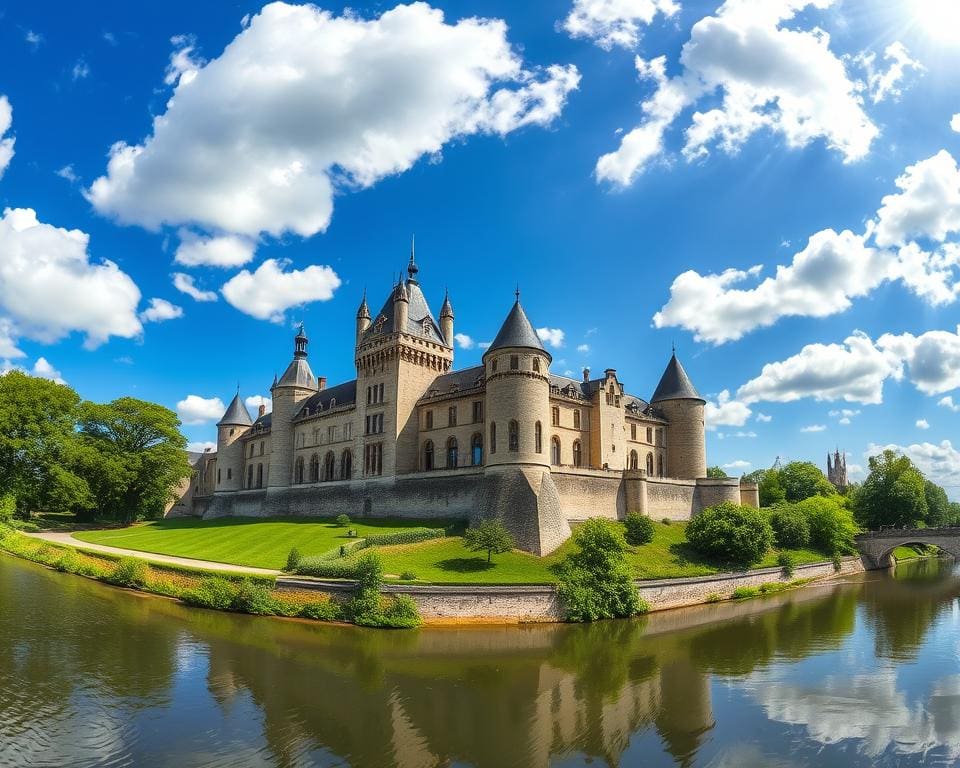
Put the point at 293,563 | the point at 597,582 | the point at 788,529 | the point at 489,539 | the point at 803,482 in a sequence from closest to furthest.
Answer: the point at 597,582, the point at 293,563, the point at 489,539, the point at 788,529, the point at 803,482

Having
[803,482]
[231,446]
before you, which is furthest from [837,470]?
[231,446]

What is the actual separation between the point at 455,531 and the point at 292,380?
108ft

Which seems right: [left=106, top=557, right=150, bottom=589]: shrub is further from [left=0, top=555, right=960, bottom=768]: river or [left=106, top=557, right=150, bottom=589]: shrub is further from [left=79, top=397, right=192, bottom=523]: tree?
[left=79, top=397, right=192, bottom=523]: tree

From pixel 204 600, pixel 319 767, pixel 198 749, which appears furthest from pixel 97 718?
pixel 204 600

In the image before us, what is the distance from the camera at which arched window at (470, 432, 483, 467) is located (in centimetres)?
4800

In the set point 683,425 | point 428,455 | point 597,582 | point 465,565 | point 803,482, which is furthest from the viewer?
point 803,482

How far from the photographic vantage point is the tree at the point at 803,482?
8081cm

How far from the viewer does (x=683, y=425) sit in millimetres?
57469

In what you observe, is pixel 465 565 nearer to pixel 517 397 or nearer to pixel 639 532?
pixel 517 397

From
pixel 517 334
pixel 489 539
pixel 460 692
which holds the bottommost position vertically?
pixel 460 692

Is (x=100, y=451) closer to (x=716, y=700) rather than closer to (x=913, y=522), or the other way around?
(x=716, y=700)

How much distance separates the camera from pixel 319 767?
14719 mm

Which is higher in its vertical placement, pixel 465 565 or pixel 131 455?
pixel 131 455

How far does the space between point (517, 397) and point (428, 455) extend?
12.6 metres
